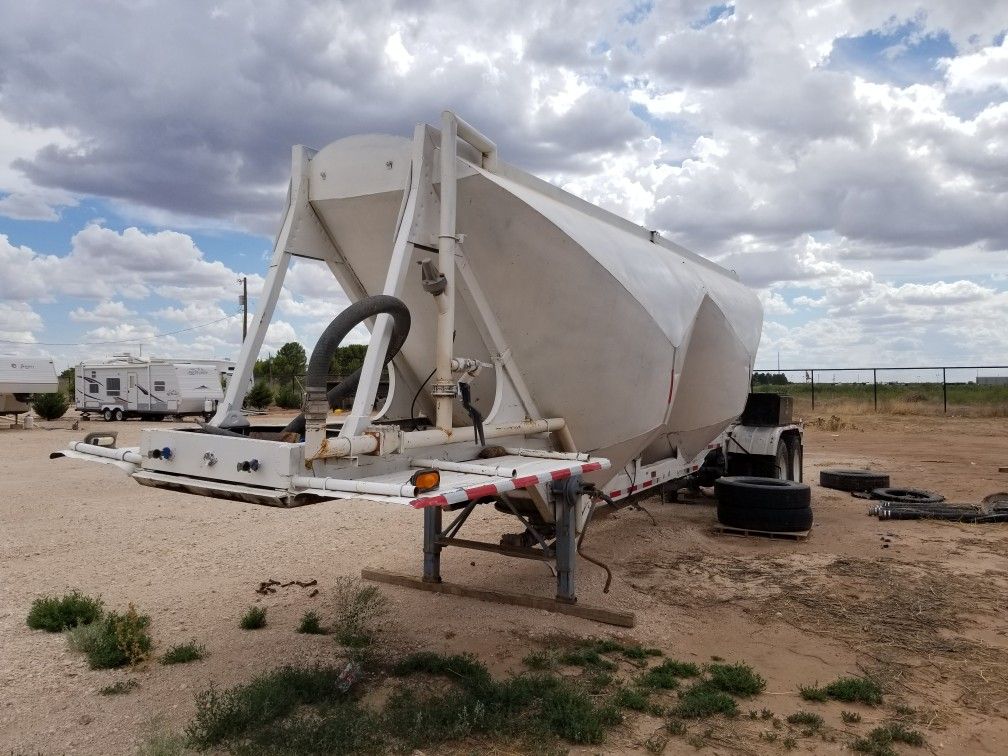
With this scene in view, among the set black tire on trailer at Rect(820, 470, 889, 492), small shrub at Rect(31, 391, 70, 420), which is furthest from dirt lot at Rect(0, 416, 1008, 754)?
small shrub at Rect(31, 391, 70, 420)

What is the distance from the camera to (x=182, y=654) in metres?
5.39

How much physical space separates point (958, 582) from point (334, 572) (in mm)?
6058

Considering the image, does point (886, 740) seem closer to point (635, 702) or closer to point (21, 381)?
point (635, 702)

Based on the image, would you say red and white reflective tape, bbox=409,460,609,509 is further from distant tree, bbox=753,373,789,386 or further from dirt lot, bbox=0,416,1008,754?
distant tree, bbox=753,373,789,386

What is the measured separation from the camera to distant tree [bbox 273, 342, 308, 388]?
1710 inches

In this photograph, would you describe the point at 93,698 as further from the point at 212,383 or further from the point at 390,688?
the point at 212,383

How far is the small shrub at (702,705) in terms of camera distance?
461 centimetres

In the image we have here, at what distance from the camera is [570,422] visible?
638 cm

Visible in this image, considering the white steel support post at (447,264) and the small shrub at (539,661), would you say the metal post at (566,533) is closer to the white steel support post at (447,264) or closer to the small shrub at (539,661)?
the small shrub at (539,661)

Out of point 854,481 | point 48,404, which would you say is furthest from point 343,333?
point 48,404

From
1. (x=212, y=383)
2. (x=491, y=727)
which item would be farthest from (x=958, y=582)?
(x=212, y=383)

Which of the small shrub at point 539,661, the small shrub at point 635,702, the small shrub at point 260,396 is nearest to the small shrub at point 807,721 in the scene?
the small shrub at point 635,702

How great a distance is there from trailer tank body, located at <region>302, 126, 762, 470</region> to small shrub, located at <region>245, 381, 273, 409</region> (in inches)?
1133

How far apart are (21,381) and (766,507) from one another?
25.0 m
